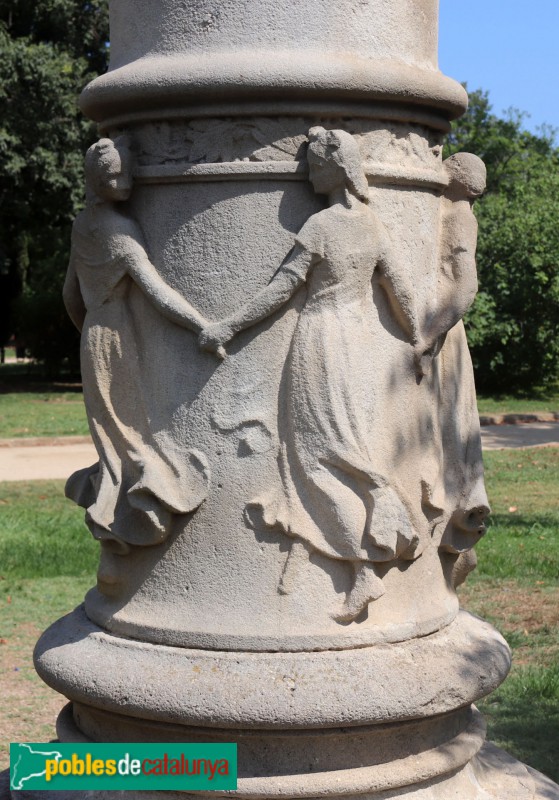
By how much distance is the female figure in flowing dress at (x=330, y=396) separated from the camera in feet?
10.8

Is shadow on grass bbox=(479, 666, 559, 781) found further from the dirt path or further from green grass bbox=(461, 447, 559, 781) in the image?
the dirt path

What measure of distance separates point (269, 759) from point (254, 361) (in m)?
1.18

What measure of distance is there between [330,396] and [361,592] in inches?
23.5

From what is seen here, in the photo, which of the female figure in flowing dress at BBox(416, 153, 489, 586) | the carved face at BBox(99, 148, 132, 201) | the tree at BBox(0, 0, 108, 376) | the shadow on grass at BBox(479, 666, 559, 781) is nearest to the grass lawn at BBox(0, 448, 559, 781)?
the shadow on grass at BBox(479, 666, 559, 781)

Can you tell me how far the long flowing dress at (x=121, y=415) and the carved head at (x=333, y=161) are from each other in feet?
2.02

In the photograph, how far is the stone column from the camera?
3242 millimetres

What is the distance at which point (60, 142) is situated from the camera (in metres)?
21.1

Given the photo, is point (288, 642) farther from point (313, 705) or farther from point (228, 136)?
point (228, 136)

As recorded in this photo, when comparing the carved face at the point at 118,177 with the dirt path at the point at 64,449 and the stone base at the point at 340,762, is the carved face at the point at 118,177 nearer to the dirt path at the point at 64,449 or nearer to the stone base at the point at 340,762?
the stone base at the point at 340,762

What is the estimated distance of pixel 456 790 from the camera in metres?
3.47

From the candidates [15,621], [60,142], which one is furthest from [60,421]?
[15,621]

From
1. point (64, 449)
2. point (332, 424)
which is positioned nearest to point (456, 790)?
point (332, 424)

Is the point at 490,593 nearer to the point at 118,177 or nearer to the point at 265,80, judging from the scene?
the point at 118,177

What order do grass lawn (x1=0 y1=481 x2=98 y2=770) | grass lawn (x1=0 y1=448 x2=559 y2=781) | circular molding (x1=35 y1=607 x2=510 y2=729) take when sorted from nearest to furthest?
circular molding (x1=35 y1=607 x2=510 y2=729), grass lawn (x1=0 y1=448 x2=559 y2=781), grass lawn (x1=0 y1=481 x2=98 y2=770)
